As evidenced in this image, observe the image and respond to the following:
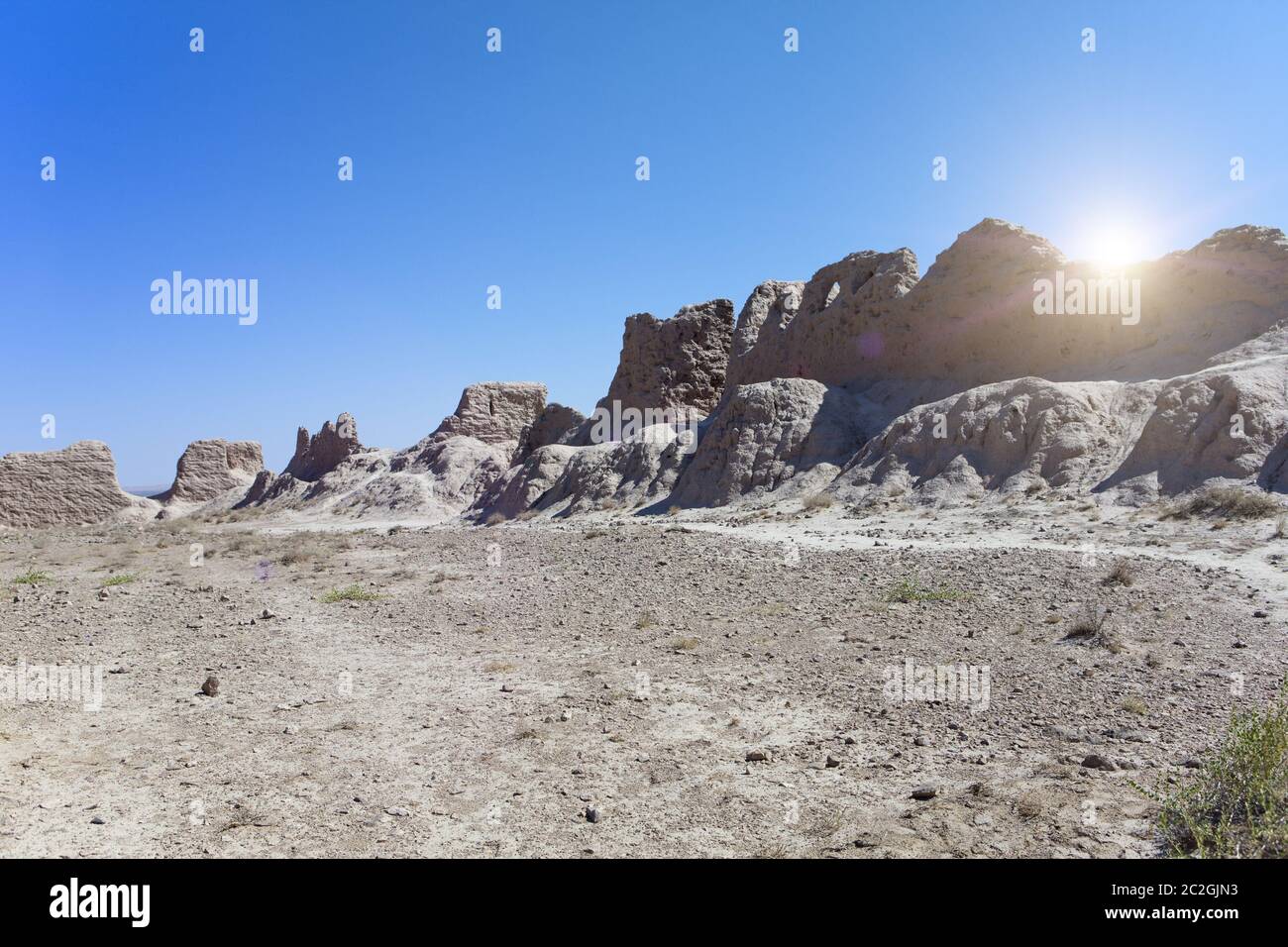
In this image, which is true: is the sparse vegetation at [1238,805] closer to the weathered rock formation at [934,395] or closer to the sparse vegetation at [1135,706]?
the sparse vegetation at [1135,706]

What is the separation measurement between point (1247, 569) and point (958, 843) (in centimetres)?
1015

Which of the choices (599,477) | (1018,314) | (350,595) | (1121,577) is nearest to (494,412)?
(599,477)

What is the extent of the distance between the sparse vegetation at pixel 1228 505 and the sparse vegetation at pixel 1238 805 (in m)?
13.3

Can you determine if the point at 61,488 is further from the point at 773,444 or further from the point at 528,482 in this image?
the point at 773,444

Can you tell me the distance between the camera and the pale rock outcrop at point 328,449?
61.1 meters

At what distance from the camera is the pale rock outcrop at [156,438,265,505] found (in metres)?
62.6

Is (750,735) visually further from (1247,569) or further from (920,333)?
(920,333)


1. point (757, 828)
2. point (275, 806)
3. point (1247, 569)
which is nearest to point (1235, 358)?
point (1247, 569)

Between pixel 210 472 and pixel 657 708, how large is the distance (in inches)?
2667

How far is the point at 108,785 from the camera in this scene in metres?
5.67

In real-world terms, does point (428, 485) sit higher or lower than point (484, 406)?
lower

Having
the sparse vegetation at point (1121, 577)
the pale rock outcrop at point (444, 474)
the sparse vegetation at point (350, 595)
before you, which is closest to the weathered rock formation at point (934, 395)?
the pale rock outcrop at point (444, 474)
